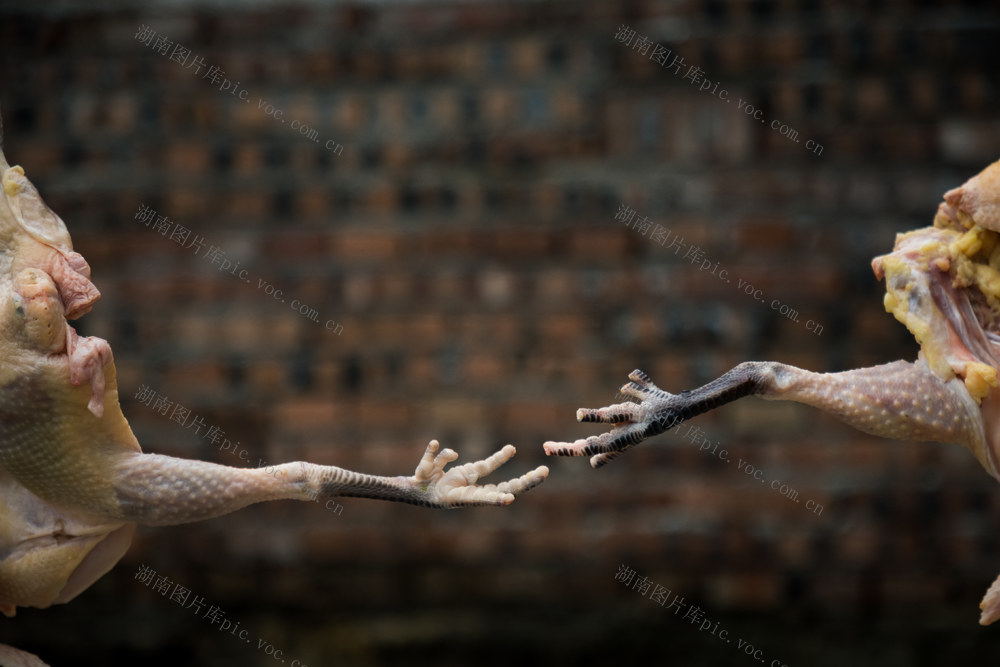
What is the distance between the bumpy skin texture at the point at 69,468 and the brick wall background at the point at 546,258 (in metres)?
2.30

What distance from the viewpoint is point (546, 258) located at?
4520 millimetres

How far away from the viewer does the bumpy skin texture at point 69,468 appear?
2.02m

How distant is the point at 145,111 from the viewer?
4.57 m

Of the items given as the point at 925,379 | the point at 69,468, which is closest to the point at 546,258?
the point at 925,379

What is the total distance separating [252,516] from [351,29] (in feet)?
7.27

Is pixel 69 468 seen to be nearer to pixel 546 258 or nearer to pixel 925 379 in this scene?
pixel 925 379

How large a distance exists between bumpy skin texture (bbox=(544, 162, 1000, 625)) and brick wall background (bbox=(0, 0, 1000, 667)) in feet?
6.68

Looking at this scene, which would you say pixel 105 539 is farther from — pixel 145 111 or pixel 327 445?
pixel 145 111

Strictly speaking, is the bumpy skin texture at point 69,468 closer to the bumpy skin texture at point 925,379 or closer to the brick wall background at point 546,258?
the bumpy skin texture at point 925,379

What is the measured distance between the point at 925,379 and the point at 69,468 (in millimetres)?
1879

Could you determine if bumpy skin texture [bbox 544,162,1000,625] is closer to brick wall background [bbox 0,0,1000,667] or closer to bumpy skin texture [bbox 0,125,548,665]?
bumpy skin texture [bbox 0,125,548,665]

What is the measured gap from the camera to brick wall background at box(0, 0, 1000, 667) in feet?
14.5

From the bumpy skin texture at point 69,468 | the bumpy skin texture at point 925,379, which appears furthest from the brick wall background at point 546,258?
the bumpy skin texture at point 69,468

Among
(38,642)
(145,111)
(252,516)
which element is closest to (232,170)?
(145,111)
